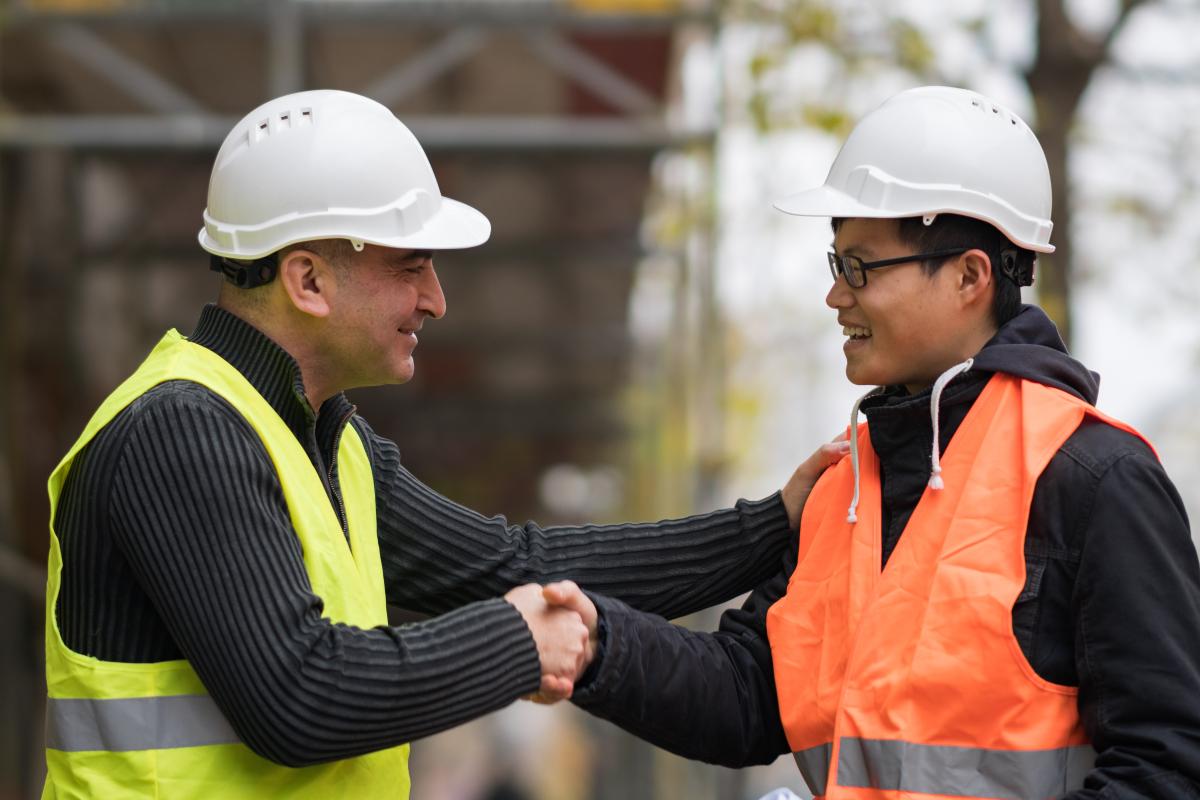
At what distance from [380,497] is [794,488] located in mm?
854

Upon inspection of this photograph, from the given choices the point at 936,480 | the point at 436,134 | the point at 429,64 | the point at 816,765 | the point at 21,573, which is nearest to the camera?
the point at 936,480

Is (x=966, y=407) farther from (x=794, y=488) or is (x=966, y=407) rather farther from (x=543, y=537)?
(x=543, y=537)

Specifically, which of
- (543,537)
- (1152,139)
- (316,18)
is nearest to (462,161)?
(316,18)

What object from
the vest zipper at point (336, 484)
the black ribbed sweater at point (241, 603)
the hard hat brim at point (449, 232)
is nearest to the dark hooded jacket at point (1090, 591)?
the black ribbed sweater at point (241, 603)

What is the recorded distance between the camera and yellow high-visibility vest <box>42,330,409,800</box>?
2.50 m

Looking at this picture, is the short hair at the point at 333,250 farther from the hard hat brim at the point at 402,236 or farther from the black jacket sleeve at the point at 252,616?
the black jacket sleeve at the point at 252,616

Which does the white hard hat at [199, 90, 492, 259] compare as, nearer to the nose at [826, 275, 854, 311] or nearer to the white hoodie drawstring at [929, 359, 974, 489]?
the nose at [826, 275, 854, 311]

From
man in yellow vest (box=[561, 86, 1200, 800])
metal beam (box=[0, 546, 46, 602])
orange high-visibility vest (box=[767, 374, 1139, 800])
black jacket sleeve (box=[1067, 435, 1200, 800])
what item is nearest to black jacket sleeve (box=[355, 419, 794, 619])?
man in yellow vest (box=[561, 86, 1200, 800])

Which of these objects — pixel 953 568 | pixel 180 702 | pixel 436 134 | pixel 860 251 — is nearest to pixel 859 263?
pixel 860 251

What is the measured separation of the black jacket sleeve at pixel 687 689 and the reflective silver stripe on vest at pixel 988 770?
49cm

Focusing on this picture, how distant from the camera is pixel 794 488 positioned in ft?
10.7

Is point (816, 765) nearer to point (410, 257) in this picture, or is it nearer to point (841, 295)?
point (841, 295)

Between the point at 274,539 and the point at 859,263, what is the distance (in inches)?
44.8

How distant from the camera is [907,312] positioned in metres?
2.77
